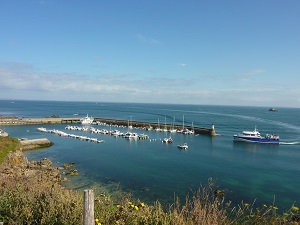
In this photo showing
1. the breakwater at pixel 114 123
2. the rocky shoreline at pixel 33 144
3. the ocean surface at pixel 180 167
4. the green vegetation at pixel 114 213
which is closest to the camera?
the green vegetation at pixel 114 213

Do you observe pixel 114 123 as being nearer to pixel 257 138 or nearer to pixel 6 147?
pixel 257 138

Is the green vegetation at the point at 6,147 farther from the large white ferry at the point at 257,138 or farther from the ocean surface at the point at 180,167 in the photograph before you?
the large white ferry at the point at 257,138

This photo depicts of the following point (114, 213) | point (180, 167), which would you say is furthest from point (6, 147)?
point (114, 213)

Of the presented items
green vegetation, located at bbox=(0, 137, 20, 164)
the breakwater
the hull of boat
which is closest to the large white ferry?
the hull of boat

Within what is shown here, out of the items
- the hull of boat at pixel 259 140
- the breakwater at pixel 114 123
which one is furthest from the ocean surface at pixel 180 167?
the breakwater at pixel 114 123

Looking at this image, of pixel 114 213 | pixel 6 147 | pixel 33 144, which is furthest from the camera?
pixel 33 144

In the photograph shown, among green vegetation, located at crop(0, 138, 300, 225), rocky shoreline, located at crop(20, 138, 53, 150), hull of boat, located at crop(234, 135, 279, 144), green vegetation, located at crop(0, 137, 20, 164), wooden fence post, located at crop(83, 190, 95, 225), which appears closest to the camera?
wooden fence post, located at crop(83, 190, 95, 225)

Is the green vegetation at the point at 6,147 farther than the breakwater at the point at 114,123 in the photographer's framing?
No

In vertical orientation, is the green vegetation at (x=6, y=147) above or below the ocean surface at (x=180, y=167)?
above

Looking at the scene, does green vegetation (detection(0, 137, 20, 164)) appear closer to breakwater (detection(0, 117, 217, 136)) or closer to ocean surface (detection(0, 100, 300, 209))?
ocean surface (detection(0, 100, 300, 209))

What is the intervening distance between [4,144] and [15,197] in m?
27.8

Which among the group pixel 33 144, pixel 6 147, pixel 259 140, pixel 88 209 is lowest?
pixel 259 140

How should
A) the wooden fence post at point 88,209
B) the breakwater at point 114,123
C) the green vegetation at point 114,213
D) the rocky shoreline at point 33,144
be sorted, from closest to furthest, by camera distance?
the wooden fence post at point 88,209, the green vegetation at point 114,213, the rocky shoreline at point 33,144, the breakwater at point 114,123

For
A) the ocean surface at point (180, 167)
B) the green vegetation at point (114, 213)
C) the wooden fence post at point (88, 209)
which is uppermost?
the wooden fence post at point (88, 209)
